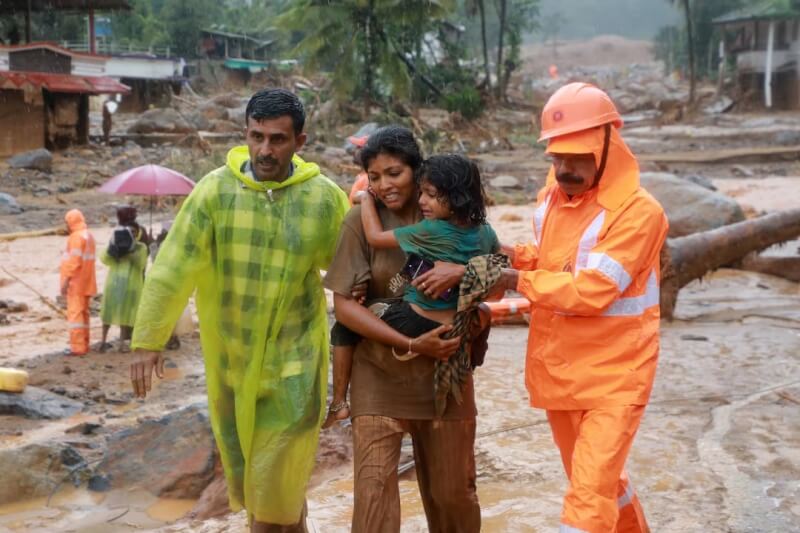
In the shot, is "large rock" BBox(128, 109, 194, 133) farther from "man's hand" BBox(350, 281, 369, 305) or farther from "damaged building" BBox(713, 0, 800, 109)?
"man's hand" BBox(350, 281, 369, 305)

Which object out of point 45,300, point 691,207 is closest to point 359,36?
point 691,207

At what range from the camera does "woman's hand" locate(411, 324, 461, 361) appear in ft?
10.8

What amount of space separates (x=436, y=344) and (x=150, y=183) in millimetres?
7075

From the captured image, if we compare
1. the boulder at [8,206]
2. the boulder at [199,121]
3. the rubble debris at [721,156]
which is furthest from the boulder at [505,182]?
the boulder at [199,121]

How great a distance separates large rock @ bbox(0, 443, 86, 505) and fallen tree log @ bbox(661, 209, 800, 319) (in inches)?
209

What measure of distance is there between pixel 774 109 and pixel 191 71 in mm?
24603

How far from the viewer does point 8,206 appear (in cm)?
1780

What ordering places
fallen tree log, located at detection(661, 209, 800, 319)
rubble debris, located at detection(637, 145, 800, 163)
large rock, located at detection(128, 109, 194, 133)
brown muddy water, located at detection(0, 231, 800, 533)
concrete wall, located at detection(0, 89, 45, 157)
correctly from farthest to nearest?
large rock, located at detection(128, 109, 194, 133)
rubble debris, located at detection(637, 145, 800, 163)
concrete wall, located at detection(0, 89, 45, 157)
fallen tree log, located at detection(661, 209, 800, 319)
brown muddy water, located at detection(0, 231, 800, 533)

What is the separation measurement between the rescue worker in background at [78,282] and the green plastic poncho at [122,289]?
205 millimetres

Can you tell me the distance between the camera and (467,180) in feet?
10.8

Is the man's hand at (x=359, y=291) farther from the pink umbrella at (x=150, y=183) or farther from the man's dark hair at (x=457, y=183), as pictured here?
the pink umbrella at (x=150, y=183)

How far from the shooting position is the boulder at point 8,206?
57.6 ft

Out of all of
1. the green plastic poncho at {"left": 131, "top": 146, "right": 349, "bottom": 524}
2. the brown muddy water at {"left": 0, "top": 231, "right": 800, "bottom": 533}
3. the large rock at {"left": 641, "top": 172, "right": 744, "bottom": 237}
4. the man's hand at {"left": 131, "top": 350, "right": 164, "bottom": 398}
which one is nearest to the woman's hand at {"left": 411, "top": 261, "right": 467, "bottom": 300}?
the green plastic poncho at {"left": 131, "top": 146, "right": 349, "bottom": 524}

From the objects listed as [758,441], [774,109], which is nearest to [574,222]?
[758,441]
